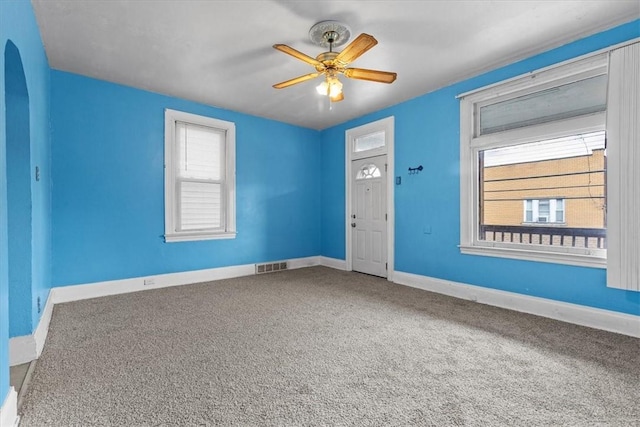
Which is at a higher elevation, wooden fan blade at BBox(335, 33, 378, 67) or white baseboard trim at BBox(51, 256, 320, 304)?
wooden fan blade at BBox(335, 33, 378, 67)

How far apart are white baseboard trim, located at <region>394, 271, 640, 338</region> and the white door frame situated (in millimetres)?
669

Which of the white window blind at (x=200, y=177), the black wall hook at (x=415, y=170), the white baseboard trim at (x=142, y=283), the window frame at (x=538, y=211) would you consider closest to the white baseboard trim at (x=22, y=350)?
the white baseboard trim at (x=142, y=283)

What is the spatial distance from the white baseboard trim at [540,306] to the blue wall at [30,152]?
4028mm

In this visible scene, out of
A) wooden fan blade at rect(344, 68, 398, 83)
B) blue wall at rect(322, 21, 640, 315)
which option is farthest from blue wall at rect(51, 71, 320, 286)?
wooden fan blade at rect(344, 68, 398, 83)

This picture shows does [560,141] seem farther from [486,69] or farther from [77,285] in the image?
[77,285]

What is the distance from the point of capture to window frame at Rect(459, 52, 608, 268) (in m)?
2.85

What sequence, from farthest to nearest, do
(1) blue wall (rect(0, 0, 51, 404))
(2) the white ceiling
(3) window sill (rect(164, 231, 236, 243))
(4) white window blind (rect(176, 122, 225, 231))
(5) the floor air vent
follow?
1. (5) the floor air vent
2. (4) white window blind (rect(176, 122, 225, 231))
3. (3) window sill (rect(164, 231, 236, 243))
4. (2) the white ceiling
5. (1) blue wall (rect(0, 0, 51, 404))

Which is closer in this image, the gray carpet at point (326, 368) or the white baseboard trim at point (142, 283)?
the gray carpet at point (326, 368)

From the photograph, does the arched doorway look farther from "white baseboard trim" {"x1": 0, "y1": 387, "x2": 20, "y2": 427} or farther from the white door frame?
the white door frame

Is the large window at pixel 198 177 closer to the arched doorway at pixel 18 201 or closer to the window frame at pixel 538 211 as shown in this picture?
the arched doorway at pixel 18 201

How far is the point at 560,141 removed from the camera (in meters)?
3.12

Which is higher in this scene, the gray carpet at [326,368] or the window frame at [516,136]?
the window frame at [516,136]

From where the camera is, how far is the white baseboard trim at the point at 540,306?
8.66ft

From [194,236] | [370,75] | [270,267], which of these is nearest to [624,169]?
[370,75]
